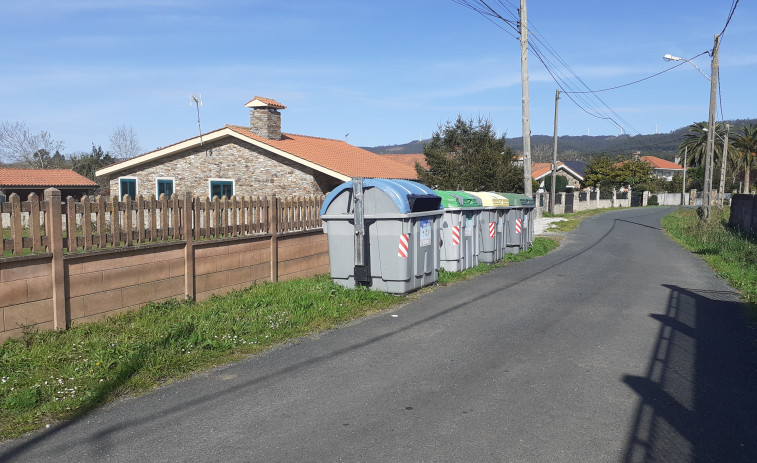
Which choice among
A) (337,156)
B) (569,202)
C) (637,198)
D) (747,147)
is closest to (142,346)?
(337,156)

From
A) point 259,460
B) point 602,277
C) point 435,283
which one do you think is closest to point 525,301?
point 435,283

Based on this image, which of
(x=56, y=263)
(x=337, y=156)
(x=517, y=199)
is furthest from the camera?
(x=337, y=156)

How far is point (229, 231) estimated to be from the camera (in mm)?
9852

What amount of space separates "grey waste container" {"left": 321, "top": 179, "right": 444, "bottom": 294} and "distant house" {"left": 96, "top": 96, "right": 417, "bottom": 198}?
11.6m

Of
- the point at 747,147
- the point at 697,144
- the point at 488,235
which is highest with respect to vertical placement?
the point at 697,144

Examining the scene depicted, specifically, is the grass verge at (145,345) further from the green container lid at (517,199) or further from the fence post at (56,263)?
the green container lid at (517,199)

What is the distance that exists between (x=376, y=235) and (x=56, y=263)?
16.5 ft

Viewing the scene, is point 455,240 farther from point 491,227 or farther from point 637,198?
point 637,198

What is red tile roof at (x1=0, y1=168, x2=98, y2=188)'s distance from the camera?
35.1 m

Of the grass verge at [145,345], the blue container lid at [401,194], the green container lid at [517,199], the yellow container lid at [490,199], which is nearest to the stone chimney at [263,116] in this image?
the green container lid at [517,199]

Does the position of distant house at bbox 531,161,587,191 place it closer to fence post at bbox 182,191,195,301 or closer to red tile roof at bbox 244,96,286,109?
red tile roof at bbox 244,96,286,109

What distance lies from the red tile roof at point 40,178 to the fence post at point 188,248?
99.4ft

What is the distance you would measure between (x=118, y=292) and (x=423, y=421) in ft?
15.8

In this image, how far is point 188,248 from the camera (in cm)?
890
